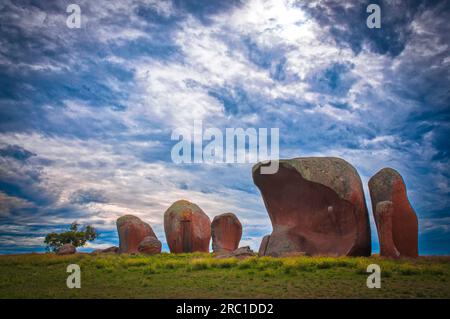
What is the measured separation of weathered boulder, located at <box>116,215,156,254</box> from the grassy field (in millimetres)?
17161

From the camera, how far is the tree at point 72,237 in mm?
53656

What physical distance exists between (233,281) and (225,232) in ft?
72.4

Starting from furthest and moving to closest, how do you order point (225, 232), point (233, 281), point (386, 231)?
point (225, 232) → point (386, 231) → point (233, 281)

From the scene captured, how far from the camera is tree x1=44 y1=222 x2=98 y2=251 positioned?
5366cm

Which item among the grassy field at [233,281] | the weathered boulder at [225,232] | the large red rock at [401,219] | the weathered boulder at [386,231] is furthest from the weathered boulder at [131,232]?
the weathered boulder at [386,231]

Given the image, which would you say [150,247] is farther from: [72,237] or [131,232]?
[72,237]

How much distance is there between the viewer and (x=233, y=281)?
16.7 metres

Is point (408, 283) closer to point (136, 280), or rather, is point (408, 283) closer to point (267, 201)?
point (136, 280)

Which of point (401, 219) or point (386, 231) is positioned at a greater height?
point (401, 219)

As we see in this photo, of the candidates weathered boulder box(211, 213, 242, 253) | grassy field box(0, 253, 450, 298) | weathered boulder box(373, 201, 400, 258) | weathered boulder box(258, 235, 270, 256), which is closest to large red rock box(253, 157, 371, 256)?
weathered boulder box(258, 235, 270, 256)

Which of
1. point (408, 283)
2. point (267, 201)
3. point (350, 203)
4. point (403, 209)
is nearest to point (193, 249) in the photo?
point (267, 201)

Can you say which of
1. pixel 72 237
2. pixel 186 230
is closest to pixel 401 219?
pixel 186 230

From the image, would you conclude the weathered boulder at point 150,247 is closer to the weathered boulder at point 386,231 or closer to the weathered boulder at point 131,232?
the weathered boulder at point 131,232

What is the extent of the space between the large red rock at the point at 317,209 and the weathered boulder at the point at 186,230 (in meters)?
11.3
